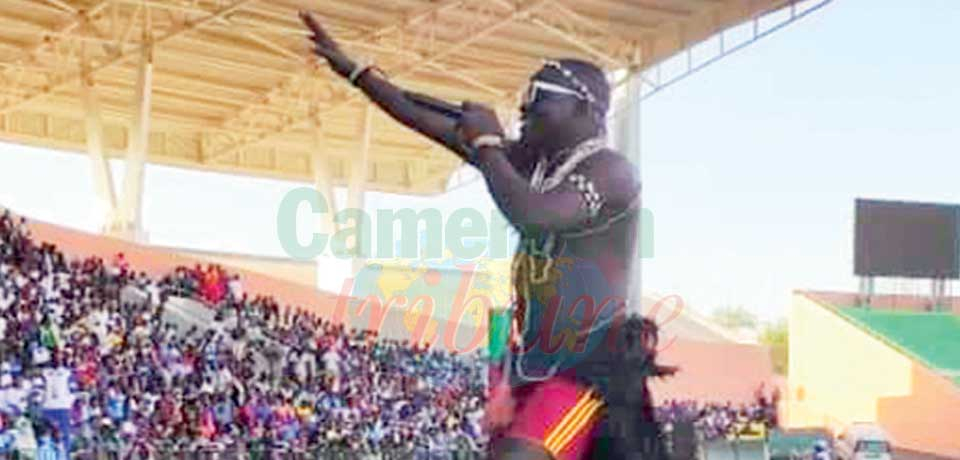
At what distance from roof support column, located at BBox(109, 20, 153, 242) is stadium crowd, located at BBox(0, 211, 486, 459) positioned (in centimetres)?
361

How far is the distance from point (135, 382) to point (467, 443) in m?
4.81

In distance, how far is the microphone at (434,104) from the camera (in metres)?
3.43

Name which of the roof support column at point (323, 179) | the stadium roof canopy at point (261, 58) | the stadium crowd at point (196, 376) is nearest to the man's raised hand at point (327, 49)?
the stadium crowd at point (196, 376)

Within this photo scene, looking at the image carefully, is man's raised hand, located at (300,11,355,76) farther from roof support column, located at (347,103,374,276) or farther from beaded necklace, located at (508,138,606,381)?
roof support column, located at (347,103,374,276)

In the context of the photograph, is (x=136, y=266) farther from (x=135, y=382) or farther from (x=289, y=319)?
(x=135, y=382)

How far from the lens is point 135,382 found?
1978 cm

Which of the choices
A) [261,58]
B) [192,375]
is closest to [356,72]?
[192,375]

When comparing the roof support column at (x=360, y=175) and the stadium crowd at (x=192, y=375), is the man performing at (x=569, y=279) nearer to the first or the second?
the stadium crowd at (x=192, y=375)

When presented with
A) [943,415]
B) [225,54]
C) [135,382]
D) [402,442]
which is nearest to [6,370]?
[135,382]

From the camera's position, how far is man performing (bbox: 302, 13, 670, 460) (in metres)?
3.15

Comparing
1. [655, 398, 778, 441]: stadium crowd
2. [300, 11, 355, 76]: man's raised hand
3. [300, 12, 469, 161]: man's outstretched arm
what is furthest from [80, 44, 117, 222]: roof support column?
[300, 12, 469, 161]: man's outstretched arm

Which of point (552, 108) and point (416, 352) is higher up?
point (552, 108)

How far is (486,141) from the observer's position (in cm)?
310

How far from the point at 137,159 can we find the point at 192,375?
971 cm
